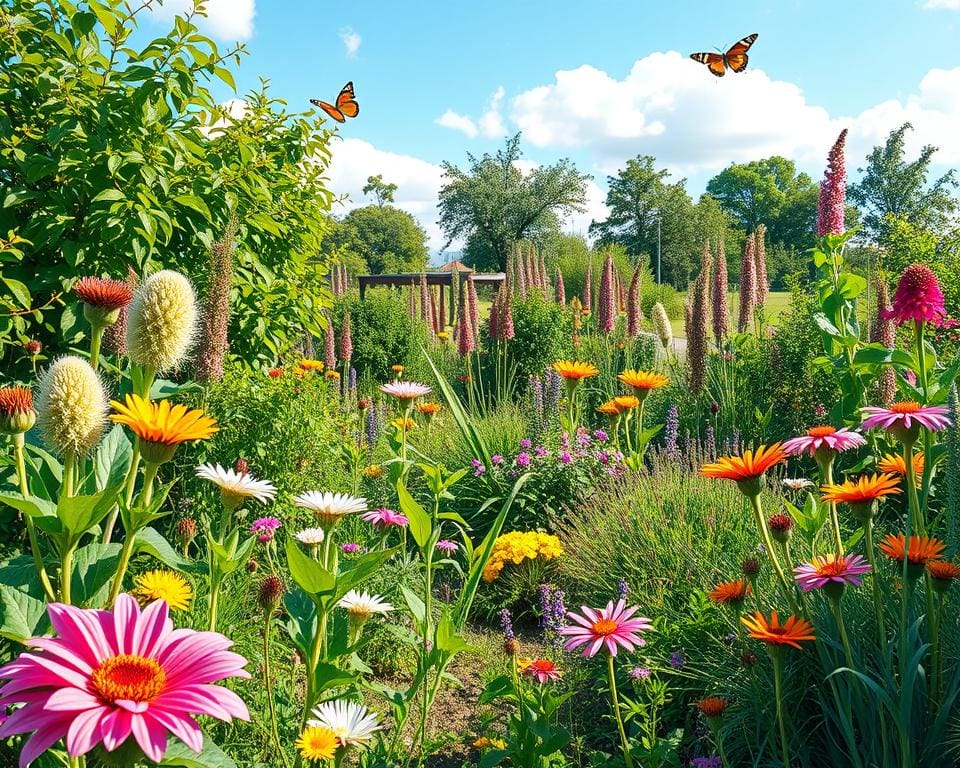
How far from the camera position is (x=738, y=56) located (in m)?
7.15

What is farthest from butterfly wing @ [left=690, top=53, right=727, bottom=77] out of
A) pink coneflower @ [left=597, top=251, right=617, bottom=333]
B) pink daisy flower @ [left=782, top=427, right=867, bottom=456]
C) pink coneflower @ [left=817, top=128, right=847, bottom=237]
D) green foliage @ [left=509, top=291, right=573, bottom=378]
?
pink daisy flower @ [left=782, top=427, right=867, bottom=456]

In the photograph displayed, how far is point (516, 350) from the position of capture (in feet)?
31.2

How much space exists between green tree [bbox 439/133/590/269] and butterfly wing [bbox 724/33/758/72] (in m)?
36.2

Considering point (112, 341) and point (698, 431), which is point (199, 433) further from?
point (698, 431)

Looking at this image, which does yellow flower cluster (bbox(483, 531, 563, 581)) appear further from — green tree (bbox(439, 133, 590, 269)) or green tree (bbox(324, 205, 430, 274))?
green tree (bbox(324, 205, 430, 274))

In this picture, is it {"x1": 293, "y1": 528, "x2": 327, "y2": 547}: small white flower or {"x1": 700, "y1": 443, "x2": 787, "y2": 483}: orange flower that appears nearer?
{"x1": 700, "y1": 443, "x2": 787, "y2": 483}: orange flower

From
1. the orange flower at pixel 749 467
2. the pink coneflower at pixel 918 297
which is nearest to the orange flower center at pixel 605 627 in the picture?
the orange flower at pixel 749 467

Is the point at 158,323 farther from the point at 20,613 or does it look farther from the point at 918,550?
the point at 918,550

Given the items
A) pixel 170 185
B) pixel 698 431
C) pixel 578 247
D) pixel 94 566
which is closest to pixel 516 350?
pixel 698 431

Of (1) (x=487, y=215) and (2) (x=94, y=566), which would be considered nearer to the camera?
(2) (x=94, y=566)

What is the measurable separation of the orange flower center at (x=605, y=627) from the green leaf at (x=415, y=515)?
20.5 inches

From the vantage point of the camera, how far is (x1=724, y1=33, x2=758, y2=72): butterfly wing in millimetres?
Answer: 7023

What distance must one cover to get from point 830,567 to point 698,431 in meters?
4.52

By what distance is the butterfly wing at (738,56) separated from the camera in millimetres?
7023
